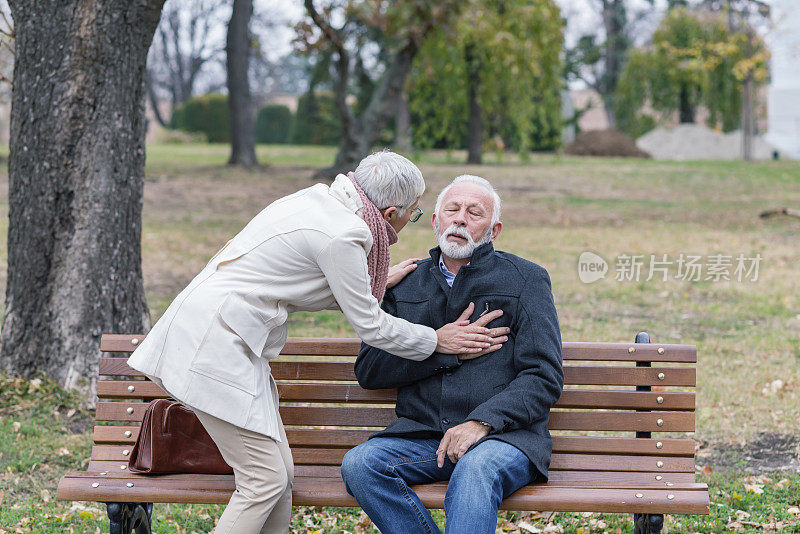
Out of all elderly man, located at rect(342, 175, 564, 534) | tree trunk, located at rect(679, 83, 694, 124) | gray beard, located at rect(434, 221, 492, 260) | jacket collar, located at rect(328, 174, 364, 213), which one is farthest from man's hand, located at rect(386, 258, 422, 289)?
tree trunk, located at rect(679, 83, 694, 124)

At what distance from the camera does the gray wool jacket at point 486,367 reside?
318cm

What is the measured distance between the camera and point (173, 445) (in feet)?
10.7

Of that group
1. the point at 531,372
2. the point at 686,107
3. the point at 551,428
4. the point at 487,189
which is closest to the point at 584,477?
the point at 551,428

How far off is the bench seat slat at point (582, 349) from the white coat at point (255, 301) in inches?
18.5

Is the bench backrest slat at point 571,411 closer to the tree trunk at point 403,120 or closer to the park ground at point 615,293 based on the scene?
the park ground at point 615,293

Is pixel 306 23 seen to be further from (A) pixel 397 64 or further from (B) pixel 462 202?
(B) pixel 462 202

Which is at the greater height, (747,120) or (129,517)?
(747,120)

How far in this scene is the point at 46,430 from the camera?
16.1 ft

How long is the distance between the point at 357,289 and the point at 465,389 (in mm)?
606

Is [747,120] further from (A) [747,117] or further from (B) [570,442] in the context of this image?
(B) [570,442]

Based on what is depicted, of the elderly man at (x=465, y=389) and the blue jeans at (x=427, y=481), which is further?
the elderly man at (x=465, y=389)

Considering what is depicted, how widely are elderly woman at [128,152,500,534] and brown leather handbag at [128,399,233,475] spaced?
229mm

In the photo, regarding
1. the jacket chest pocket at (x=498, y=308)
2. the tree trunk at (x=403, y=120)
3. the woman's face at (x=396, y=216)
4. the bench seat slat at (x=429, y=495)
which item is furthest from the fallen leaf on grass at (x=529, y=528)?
the tree trunk at (x=403, y=120)

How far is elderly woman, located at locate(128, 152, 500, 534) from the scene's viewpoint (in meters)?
2.90
